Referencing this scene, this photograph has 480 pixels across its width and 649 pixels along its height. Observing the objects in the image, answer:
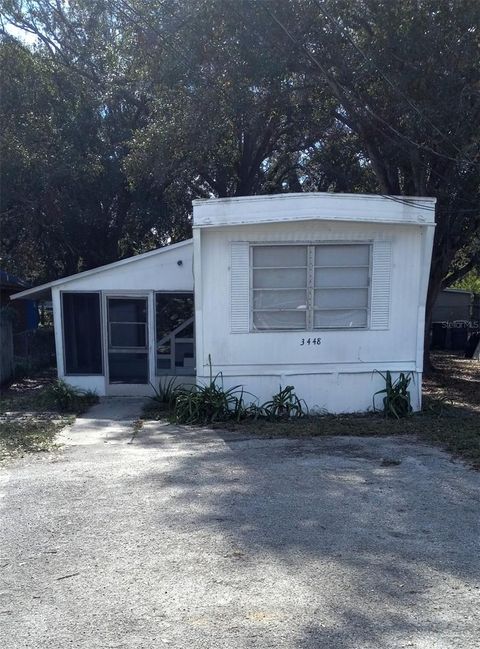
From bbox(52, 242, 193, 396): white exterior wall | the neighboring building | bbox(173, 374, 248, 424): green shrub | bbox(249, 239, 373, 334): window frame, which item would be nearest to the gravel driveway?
bbox(173, 374, 248, 424): green shrub

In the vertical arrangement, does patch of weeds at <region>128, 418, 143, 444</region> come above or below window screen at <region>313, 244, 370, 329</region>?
below

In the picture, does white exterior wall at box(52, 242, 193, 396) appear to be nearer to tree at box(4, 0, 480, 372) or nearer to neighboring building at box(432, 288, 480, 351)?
tree at box(4, 0, 480, 372)

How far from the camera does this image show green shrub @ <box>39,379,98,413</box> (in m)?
11.5

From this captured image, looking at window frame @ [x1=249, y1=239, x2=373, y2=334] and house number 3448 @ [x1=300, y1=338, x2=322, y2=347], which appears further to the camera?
house number 3448 @ [x1=300, y1=338, x2=322, y2=347]

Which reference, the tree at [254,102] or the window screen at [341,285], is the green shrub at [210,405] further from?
the tree at [254,102]

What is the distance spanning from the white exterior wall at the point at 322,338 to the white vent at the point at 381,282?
91mm

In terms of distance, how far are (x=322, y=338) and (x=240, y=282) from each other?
62.7 inches

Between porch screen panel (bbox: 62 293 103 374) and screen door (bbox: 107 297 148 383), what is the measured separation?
0.27 metres

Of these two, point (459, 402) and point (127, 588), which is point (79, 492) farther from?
point (459, 402)

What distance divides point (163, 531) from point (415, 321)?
6.62 meters

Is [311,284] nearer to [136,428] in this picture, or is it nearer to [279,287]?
[279,287]

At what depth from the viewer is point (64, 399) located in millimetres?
11516

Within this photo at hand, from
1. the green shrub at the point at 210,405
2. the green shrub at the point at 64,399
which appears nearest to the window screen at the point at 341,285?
the green shrub at the point at 210,405

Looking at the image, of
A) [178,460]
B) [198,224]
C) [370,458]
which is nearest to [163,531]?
[178,460]
